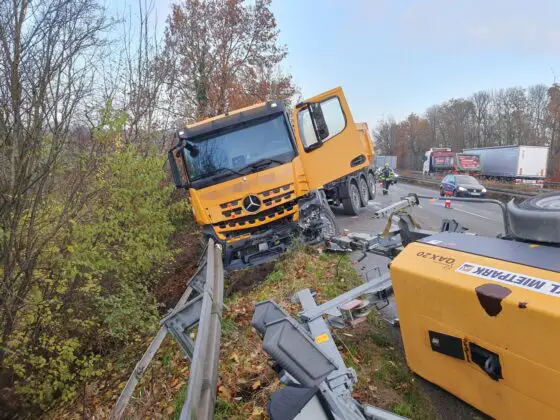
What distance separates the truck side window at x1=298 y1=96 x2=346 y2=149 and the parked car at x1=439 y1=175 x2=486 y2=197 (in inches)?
552

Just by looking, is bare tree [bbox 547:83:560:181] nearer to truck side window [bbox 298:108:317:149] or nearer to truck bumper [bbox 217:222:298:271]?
truck side window [bbox 298:108:317:149]

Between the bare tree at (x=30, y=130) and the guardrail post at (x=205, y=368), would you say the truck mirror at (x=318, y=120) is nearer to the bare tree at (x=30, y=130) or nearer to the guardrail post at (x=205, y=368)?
the bare tree at (x=30, y=130)

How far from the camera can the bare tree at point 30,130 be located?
4.62 meters

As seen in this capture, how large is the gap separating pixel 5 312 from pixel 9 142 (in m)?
1.97

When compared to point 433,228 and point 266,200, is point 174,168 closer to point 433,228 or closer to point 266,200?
point 266,200

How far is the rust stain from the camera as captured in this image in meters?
2.31

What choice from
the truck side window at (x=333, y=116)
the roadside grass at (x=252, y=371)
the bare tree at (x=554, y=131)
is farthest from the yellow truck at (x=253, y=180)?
the bare tree at (x=554, y=131)

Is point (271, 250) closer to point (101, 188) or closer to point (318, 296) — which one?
point (318, 296)

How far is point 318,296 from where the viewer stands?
5.65 meters

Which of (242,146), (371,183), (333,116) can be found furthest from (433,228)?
(242,146)

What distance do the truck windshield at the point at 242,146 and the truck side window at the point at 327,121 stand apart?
25.1 inches

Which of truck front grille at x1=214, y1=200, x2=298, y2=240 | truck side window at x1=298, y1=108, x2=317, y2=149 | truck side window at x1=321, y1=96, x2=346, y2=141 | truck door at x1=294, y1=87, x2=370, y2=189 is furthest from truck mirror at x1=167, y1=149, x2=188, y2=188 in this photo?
truck side window at x1=321, y1=96, x2=346, y2=141

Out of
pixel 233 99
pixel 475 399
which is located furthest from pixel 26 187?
pixel 233 99

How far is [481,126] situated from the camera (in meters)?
75.8
